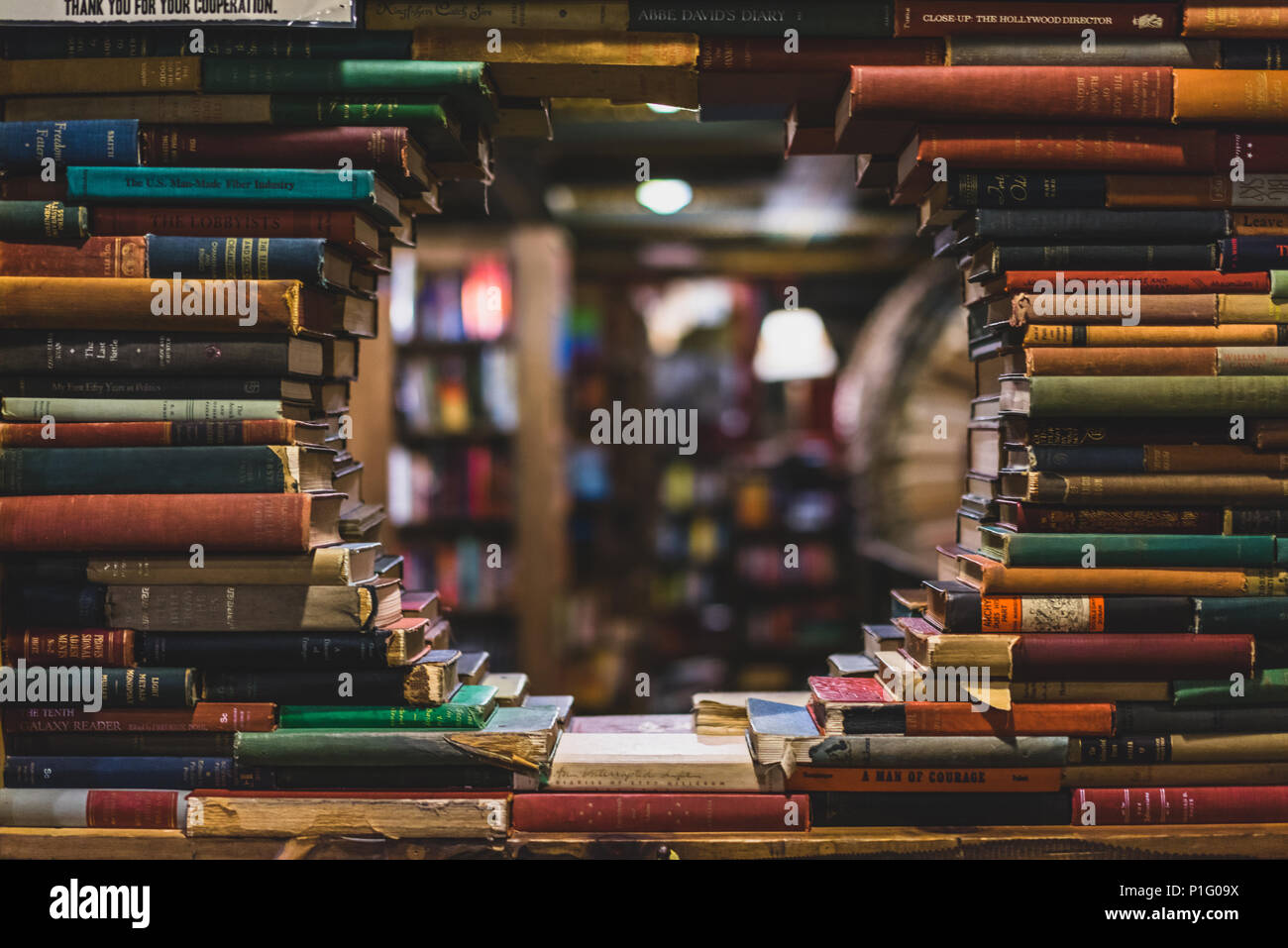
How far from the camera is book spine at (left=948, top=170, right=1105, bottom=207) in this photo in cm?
130

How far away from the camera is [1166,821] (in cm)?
128

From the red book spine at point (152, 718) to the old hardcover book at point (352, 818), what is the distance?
11cm

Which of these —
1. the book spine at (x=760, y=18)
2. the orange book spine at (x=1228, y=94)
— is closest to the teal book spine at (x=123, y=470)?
the book spine at (x=760, y=18)

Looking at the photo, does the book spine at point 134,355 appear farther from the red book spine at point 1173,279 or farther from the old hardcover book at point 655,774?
the red book spine at point 1173,279

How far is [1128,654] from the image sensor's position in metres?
1.27

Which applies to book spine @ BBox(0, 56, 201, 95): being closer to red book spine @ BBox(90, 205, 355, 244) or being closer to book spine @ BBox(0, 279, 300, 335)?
red book spine @ BBox(90, 205, 355, 244)

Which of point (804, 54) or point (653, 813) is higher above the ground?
Result: point (804, 54)

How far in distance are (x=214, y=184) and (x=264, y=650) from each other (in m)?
0.68

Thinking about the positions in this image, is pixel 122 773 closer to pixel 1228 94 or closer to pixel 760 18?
pixel 760 18

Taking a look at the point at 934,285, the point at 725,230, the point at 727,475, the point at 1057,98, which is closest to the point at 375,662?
the point at 1057,98

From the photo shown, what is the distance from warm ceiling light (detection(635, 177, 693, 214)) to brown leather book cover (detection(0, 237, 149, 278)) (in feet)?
12.5

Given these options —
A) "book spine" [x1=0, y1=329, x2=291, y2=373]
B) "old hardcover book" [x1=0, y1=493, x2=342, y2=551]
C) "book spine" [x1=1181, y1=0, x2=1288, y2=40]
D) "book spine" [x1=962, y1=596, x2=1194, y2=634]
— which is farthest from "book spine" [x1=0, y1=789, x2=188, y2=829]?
"book spine" [x1=1181, y1=0, x2=1288, y2=40]

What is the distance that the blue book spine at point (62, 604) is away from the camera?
128 cm

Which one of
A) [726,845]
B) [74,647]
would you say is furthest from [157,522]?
[726,845]
